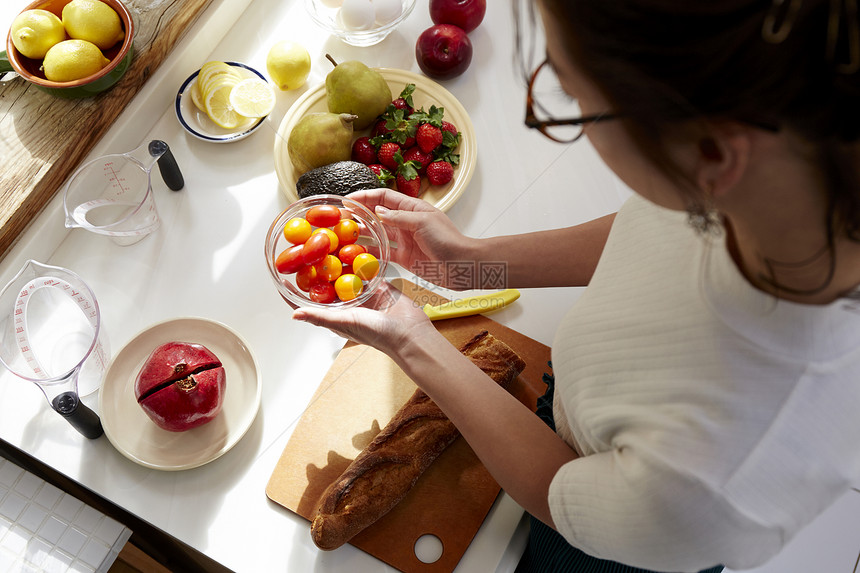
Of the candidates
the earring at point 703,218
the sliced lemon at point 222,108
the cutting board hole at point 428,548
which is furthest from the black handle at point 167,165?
the earring at point 703,218

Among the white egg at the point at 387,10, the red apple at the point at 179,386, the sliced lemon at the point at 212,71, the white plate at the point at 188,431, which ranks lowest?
the white plate at the point at 188,431

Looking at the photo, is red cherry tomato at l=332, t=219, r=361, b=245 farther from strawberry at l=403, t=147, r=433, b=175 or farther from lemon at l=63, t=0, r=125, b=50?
lemon at l=63, t=0, r=125, b=50

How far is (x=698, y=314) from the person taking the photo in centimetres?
61

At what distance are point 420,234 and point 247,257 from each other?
34 centimetres

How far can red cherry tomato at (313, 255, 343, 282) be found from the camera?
3.27 ft

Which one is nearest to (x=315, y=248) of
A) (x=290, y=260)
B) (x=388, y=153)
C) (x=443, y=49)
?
(x=290, y=260)

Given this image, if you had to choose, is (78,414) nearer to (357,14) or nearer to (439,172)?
(439,172)

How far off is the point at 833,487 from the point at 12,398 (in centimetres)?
113

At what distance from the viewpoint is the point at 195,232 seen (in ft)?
3.83

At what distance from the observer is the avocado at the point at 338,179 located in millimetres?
1082

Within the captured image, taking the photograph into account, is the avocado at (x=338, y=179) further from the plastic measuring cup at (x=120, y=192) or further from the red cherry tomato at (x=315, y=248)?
the plastic measuring cup at (x=120, y=192)

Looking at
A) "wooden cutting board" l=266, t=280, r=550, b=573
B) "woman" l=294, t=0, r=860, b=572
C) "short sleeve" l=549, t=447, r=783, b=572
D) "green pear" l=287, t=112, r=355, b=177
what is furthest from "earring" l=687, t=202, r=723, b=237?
"green pear" l=287, t=112, r=355, b=177

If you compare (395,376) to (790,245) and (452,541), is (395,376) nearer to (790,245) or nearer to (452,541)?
(452,541)

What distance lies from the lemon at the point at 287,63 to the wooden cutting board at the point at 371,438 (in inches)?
18.1
